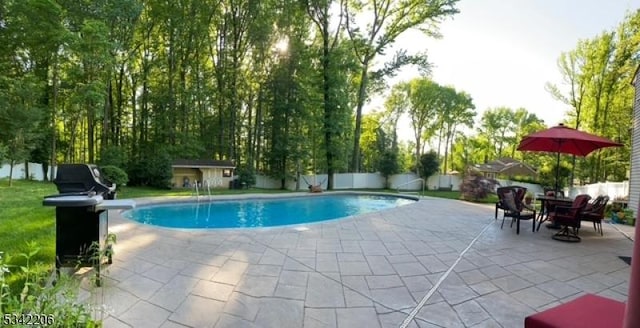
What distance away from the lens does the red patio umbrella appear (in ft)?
18.6

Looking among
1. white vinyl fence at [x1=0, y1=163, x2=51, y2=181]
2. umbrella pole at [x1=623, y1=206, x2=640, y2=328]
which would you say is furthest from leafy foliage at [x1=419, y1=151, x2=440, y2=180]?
white vinyl fence at [x1=0, y1=163, x2=51, y2=181]

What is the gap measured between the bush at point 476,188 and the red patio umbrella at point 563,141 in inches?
229

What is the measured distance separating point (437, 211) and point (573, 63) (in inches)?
661

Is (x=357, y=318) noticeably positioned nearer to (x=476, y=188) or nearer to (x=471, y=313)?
(x=471, y=313)

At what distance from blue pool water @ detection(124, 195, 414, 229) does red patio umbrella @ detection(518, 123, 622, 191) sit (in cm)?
509

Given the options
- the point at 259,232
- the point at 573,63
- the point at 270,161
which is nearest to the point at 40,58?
the point at 270,161

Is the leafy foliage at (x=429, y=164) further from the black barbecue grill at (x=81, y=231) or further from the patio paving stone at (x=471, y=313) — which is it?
the black barbecue grill at (x=81, y=231)

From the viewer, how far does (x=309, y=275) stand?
337 centimetres

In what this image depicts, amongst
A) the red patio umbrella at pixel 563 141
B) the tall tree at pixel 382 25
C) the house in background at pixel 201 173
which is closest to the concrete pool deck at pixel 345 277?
the red patio umbrella at pixel 563 141

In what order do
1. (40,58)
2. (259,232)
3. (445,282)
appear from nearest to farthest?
(445,282) → (259,232) → (40,58)

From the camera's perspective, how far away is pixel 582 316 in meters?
1.79

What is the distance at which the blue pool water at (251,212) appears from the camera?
787 centimetres

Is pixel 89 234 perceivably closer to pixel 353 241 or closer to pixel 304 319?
pixel 304 319

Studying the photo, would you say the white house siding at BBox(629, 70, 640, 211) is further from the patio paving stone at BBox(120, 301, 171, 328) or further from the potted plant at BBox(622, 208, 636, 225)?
the patio paving stone at BBox(120, 301, 171, 328)
